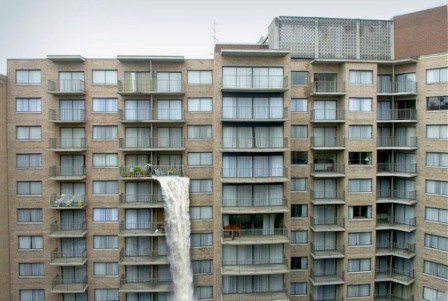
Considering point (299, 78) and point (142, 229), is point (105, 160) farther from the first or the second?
point (299, 78)

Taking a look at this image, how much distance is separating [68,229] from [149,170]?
882cm

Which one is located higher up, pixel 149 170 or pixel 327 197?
pixel 149 170

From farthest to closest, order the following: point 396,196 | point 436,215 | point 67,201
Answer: point 396,196
point 436,215
point 67,201

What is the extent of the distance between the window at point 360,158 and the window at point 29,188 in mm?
27444

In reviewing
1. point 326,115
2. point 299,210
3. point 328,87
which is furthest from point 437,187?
point 328,87

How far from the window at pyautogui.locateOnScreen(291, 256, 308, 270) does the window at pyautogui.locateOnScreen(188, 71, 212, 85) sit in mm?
17725

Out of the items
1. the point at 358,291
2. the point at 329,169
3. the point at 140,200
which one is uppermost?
the point at 329,169

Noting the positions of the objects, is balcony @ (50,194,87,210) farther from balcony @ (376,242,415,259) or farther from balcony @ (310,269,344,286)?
balcony @ (376,242,415,259)

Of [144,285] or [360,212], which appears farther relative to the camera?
[360,212]

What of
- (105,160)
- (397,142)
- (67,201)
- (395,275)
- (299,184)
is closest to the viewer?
(67,201)

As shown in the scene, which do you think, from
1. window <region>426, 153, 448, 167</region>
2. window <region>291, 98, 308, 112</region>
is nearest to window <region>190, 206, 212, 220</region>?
window <region>291, 98, 308, 112</region>

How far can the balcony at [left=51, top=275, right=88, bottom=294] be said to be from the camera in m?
26.5

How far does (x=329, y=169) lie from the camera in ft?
95.1

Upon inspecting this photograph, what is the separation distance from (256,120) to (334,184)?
9.86 metres
